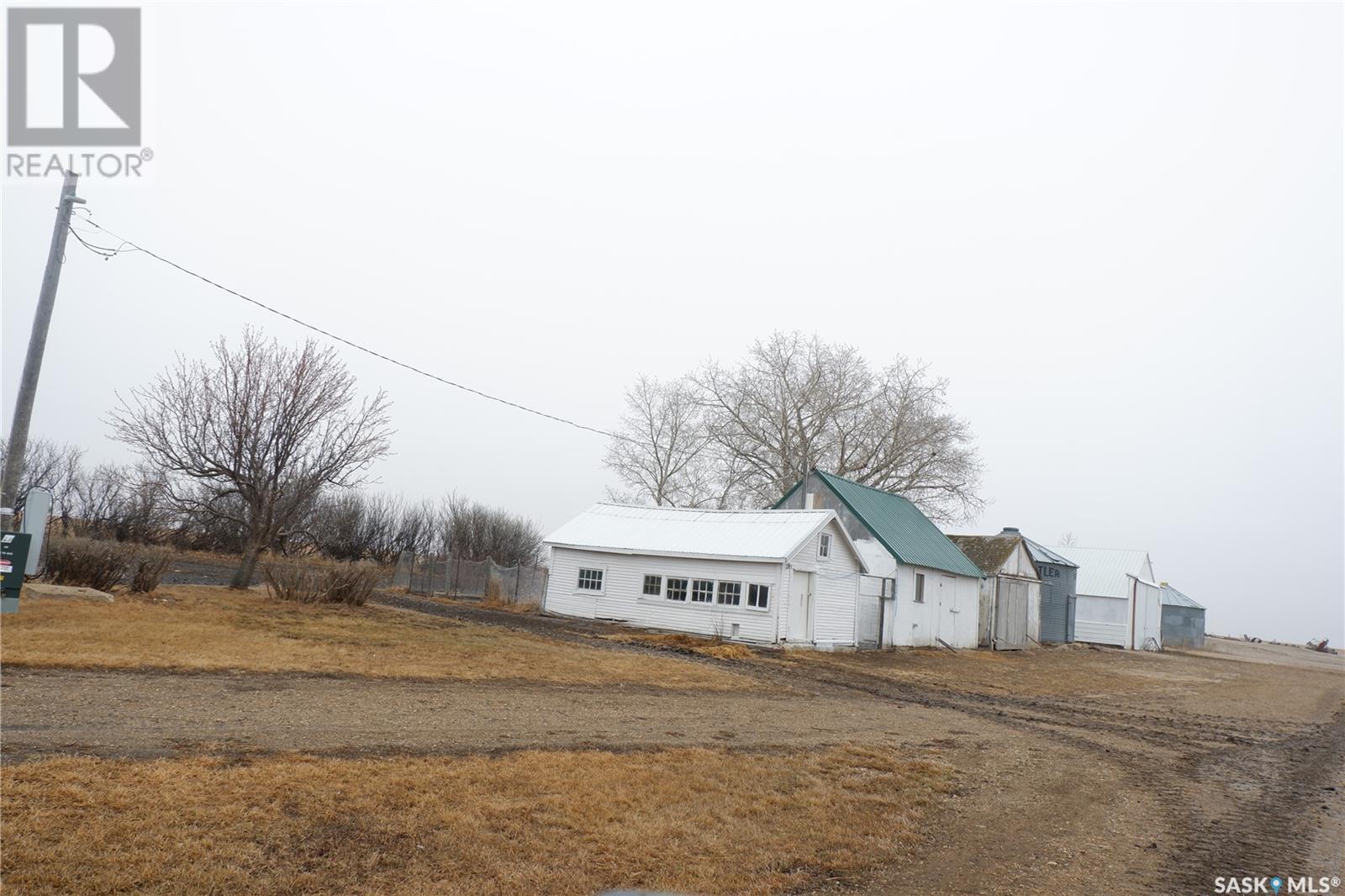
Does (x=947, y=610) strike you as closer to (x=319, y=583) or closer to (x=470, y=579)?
(x=470, y=579)

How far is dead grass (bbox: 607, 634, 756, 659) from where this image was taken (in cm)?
2212

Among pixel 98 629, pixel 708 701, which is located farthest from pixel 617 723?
pixel 98 629

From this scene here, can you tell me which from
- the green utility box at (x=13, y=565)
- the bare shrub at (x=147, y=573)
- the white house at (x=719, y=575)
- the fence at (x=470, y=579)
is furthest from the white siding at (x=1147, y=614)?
the green utility box at (x=13, y=565)

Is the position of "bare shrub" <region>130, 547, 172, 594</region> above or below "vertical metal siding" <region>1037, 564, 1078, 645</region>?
above

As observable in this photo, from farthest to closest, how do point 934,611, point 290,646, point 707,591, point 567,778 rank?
point 934,611, point 707,591, point 290,646, point 567,778

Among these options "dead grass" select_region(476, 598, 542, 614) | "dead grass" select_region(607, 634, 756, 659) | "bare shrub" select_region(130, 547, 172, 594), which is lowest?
"dead grass" select_region(476, 598, 542, 614)

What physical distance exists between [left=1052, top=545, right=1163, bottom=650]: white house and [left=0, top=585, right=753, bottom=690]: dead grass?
3495cm

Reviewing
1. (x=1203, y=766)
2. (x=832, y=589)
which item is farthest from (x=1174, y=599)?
(x=1203, y=766)

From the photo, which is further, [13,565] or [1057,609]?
[1057,609]

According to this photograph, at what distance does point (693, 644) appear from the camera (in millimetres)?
23750

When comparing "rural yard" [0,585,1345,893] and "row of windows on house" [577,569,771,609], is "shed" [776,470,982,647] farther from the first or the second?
"rural yard" [0,585,1345,893]

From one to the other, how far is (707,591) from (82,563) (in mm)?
16065

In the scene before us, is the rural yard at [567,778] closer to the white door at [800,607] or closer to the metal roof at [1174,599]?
the white door at [800,607]

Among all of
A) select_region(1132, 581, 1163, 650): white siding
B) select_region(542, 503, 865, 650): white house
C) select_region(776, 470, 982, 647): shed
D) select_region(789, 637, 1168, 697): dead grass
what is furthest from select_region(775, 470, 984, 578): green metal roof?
select_region(1132, 581, 1163, 650): white siding
